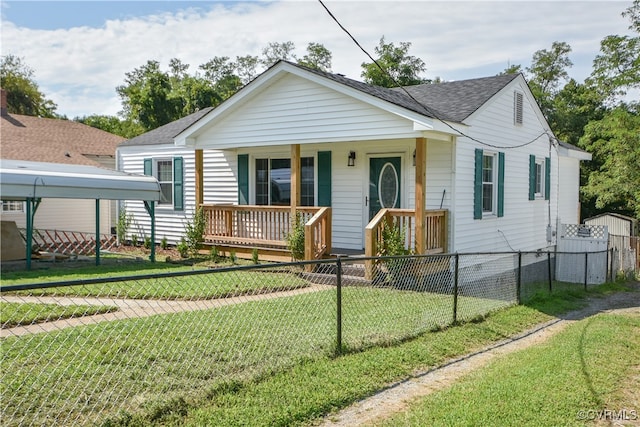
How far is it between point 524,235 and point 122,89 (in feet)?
136

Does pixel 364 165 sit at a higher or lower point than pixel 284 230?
higher

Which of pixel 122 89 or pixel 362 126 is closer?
pixel 362 126

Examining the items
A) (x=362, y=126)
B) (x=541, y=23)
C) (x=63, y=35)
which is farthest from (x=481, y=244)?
(x=63, y=35)

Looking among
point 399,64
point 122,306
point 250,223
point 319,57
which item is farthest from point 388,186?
point 319,57

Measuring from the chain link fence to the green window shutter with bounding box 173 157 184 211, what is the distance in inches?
234

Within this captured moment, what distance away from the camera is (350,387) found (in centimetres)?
457

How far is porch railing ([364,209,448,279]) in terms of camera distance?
390 inches

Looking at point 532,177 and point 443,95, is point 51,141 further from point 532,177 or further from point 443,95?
point 532,177

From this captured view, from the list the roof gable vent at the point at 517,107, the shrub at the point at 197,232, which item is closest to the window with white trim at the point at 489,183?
the roof gable vent at the point at 517,107

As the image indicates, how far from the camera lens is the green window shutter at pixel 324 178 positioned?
1266 cm

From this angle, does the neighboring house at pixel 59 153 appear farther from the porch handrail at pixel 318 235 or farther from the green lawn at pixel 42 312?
the porch handrail at pixel 318 235

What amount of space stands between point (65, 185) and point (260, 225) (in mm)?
4691

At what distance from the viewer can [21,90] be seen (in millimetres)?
38844

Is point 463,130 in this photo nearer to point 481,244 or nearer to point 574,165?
point 481,244
